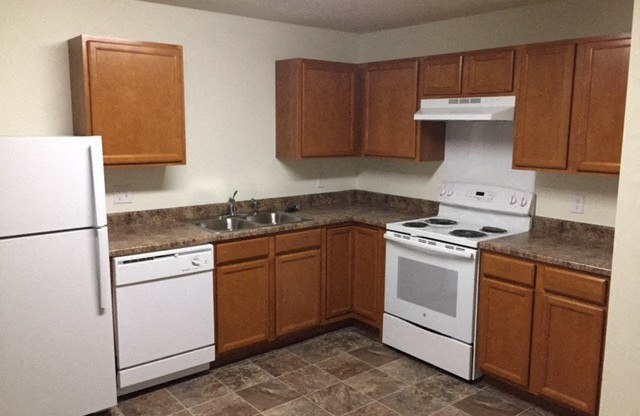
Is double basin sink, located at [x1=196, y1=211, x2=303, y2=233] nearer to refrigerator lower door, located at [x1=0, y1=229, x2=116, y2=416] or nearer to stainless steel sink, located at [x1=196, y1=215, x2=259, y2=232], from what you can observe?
stainless steel sink, located at [x1=196, y1=215, x2=259, y2=232]

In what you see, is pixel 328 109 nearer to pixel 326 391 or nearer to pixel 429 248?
pixel 429 248

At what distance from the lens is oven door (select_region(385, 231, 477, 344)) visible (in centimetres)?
341

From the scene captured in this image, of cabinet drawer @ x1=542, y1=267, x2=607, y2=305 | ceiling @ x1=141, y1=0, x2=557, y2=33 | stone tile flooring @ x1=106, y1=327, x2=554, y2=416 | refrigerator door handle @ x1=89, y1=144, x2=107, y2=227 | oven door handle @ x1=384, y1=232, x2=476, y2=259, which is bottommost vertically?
stone tile flooring @ x1=106, y1=327, x2=554, y2=416

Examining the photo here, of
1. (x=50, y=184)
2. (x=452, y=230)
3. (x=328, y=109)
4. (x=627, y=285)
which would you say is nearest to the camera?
(x=627, y=285)

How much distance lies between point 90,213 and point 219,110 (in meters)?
1.53

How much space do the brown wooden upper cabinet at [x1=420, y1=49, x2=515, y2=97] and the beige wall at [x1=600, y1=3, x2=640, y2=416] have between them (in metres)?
1.12

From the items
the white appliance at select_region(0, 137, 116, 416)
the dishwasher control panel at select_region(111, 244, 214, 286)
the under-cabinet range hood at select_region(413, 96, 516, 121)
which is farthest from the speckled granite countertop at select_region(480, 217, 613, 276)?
the white appliance at select_region(0, 137, 116, 416)

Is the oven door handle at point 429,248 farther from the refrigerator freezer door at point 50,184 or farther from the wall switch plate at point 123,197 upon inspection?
the refrigerator freezer door at point 50,184

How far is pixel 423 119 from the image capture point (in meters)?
3.90

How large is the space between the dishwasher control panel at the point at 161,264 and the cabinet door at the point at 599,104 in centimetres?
235

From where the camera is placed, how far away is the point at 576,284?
9.45 ft

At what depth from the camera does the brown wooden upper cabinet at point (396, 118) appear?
13.4ft

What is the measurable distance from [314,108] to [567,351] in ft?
8.17

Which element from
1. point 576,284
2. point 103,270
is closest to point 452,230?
point 576,284
